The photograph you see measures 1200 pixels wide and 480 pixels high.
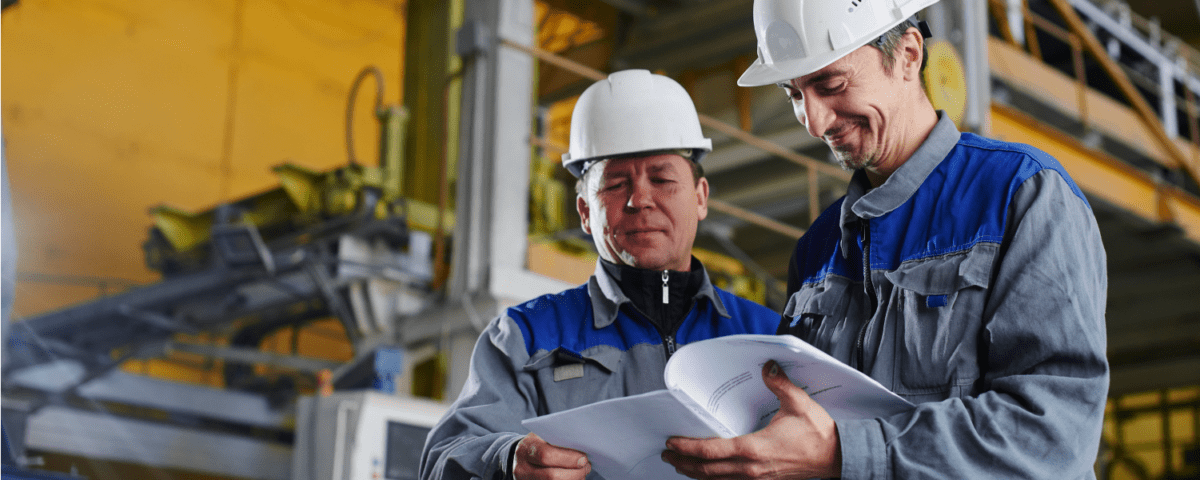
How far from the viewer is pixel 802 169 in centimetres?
829

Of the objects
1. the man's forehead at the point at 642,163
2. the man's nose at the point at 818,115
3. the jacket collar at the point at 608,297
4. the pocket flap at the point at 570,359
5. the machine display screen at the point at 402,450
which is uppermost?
the man's forehead at the point at 642,163

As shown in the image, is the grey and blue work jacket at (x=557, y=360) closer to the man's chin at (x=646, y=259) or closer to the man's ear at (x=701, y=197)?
the man's chin at (x=646, y=259)

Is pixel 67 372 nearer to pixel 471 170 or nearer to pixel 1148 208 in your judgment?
pixel 471 170

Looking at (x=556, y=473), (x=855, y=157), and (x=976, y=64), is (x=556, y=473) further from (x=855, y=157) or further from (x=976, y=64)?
(x=976, y=64)

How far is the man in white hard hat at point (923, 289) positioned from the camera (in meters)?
1.52

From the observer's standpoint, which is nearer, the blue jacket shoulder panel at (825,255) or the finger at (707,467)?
the finger at (707,467)

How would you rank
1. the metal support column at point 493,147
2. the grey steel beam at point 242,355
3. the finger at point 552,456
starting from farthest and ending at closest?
the grey steel beam at point 242,355
the metal support column at point 493,147
the finger at point 552,456

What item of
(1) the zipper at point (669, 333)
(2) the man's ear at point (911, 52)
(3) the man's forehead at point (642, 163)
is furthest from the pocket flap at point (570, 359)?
(2) the man's ear at point (911, 52)

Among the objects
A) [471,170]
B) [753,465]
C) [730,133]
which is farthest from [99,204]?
[753,465]

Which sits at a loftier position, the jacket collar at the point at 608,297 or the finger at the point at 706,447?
the jacket collar at the point at 608,297

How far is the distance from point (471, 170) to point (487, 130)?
0.27m

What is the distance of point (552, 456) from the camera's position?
188 centimetres

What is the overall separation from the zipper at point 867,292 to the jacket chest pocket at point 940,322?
0.23 feet

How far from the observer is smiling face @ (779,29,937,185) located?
1.78 meters
